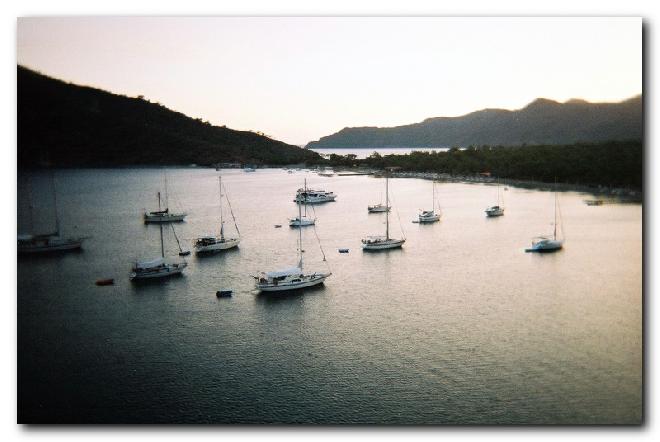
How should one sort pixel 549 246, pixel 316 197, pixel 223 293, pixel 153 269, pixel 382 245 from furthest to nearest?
1. pixel 316 197
2. pixel 382 245
3. pixel 549 246
4. pixel 153 269
5. pixel 223 293

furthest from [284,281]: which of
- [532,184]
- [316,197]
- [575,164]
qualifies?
[316,197]

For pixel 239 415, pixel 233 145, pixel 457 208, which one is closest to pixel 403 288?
pixel 233 145

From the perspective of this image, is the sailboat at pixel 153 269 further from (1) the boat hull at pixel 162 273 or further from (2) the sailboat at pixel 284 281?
(2) the sailboat at pixel 284 281

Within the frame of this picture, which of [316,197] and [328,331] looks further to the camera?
[316,197]

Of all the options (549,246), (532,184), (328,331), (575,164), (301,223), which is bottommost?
(328,331)

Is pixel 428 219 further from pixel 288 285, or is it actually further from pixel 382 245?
pixel 288 285

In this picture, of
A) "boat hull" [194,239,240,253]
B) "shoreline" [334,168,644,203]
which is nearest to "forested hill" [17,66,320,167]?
"boat hull" [194,239,240,253]

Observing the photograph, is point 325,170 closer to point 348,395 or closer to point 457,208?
point 457,208
